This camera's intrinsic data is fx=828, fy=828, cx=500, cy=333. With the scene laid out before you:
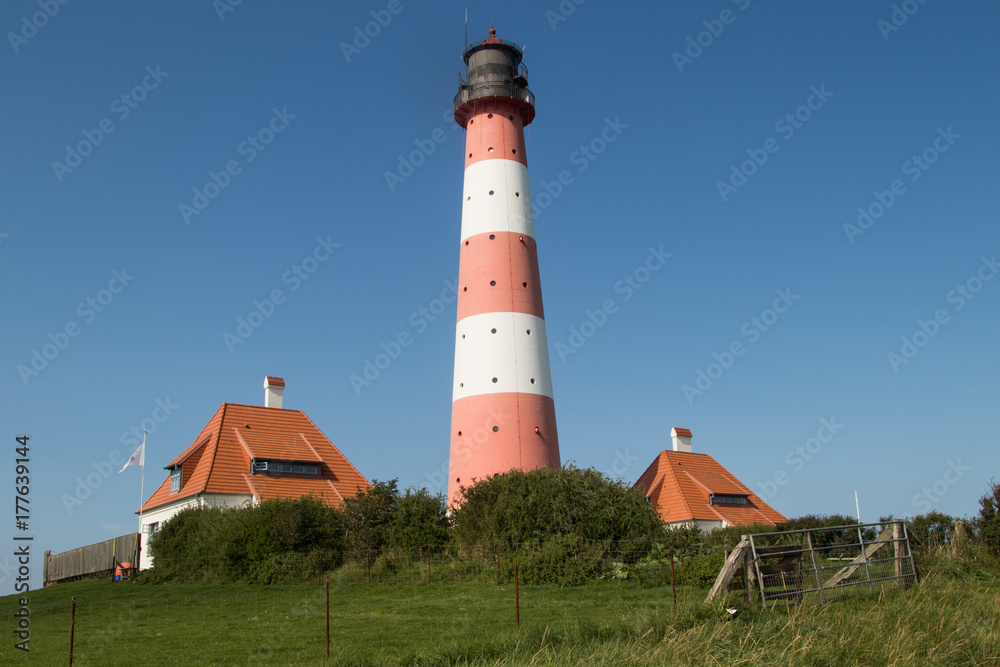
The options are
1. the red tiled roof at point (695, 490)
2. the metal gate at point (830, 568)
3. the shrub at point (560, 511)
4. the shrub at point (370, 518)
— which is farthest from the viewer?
the red tiled roof at point (695, 490)

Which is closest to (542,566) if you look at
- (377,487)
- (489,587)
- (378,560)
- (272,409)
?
(489,587)

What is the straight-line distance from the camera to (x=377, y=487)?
26.8 metres

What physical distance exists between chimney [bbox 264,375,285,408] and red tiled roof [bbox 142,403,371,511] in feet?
2.51

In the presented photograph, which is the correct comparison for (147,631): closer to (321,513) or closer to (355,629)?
(355,629)

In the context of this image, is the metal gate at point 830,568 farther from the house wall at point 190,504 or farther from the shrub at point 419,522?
the house wall at point 190,504

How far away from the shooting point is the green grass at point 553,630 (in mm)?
10922

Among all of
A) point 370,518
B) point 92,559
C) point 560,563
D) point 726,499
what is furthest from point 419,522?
point 726,499

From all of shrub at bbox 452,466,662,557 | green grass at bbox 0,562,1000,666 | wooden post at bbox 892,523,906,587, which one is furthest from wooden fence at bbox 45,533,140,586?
wooden post at bbox 892,523,906,587

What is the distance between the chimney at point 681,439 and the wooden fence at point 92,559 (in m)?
25.4

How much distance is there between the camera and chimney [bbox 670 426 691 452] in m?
42.4

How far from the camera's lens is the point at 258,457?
100 feet

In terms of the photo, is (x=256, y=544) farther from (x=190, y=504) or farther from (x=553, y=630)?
(x=553, y=630)

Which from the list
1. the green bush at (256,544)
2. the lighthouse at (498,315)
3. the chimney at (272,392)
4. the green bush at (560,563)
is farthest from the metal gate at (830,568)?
the chimney at (272,392)

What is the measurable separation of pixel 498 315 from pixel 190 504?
1280 cm
